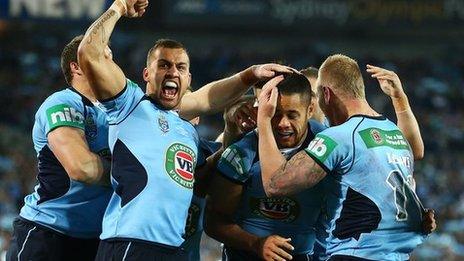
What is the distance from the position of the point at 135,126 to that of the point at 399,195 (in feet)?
4.57

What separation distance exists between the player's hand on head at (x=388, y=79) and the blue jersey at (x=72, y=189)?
1581mm

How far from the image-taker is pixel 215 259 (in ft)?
37.4

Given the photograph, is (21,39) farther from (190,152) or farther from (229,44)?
(190,152)

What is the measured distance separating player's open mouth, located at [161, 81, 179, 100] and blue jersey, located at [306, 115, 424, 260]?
2.61 ft

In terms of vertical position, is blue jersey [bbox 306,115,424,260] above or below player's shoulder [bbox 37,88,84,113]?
below

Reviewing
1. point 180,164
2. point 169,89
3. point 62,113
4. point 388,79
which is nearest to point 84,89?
point 62,113

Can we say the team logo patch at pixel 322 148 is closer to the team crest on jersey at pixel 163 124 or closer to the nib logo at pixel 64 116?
the team crest on jersey at pixel 163 124

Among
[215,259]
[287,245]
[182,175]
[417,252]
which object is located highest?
[182,175]

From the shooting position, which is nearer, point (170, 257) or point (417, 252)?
point (170, 257)

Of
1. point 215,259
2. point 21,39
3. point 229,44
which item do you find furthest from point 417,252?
point 21,39

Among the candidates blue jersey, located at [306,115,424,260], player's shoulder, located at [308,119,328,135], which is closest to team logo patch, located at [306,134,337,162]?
blue jersey, located at [306,115,424,260]

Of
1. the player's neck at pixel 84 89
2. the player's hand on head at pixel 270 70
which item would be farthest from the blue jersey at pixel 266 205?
the player's neck at pixel 84 89

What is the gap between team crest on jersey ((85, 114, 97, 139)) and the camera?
17.1 feet

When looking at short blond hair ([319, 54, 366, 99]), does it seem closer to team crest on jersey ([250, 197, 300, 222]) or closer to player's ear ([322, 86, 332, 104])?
player's ear ([322, 86, 332, 104])
